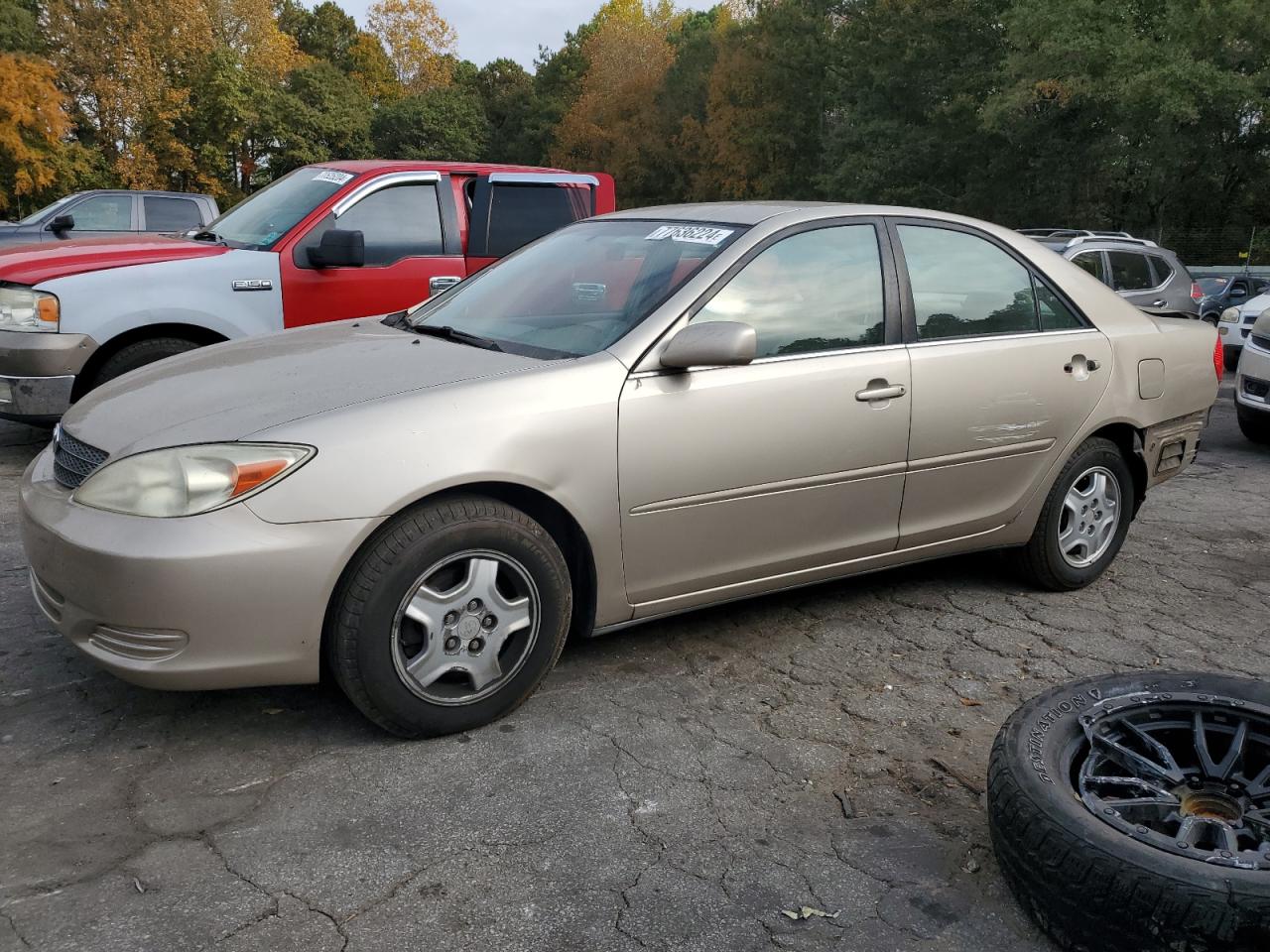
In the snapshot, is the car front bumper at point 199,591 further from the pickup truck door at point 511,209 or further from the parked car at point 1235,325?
the parked car at point 1235,325

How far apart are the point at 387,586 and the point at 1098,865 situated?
1846mm

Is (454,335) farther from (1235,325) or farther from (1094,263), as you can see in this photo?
(1235,325)

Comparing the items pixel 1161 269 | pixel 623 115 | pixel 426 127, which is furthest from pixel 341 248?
pixel 426 127

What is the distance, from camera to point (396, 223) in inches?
278

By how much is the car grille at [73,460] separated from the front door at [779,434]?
152 centimetres

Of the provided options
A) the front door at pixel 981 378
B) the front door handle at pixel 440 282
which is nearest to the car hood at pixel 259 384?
the front door at pixel 981 378

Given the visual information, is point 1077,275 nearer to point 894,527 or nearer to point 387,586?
point 894,527

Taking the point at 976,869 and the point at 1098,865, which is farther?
the point at 976,869

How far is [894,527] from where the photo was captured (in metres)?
4.13

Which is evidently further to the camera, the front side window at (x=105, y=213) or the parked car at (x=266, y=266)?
the front side window at (x=105, y=213)

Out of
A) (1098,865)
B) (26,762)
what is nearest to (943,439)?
(1098,865)

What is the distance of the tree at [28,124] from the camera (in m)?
33.2

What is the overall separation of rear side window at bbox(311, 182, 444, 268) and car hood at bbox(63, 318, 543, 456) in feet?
9.82

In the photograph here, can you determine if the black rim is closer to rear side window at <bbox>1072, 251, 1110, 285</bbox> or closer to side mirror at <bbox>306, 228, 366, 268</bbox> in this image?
side mirror at <bbox>306, 228, 366, 268</bbox>
